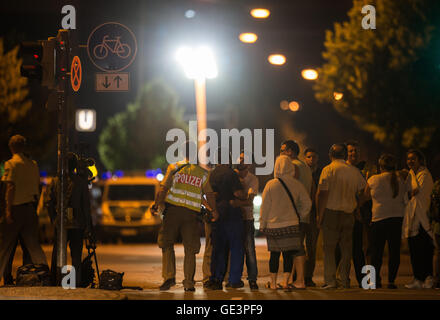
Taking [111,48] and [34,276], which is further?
[111,48]

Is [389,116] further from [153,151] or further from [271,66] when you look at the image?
[153,151]

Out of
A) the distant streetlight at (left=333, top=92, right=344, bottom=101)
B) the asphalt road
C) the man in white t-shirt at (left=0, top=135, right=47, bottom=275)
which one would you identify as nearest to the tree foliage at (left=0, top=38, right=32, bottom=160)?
the distant streetlight at (left=333, top=92, right=344, bottom=101)

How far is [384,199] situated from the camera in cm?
1355

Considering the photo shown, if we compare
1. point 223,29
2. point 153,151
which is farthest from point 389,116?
point 153,151

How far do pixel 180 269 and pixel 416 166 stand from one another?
5060 millimetres

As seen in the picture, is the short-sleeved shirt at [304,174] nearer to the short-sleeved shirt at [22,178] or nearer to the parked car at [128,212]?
the short-sleeved shirt at [22,178]

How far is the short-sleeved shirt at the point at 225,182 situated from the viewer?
528 inches

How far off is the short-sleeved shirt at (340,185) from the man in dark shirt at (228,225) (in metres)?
1.20

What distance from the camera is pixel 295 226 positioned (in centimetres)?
1266

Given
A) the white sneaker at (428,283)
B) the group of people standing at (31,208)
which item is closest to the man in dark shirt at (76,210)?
the group of people standing at (31,208)

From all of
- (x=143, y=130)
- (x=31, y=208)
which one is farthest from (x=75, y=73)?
(x=143, y=130)

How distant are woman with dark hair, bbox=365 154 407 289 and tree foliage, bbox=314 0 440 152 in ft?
43.8

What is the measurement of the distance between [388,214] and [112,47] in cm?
462

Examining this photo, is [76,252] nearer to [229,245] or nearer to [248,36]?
[229,245]
